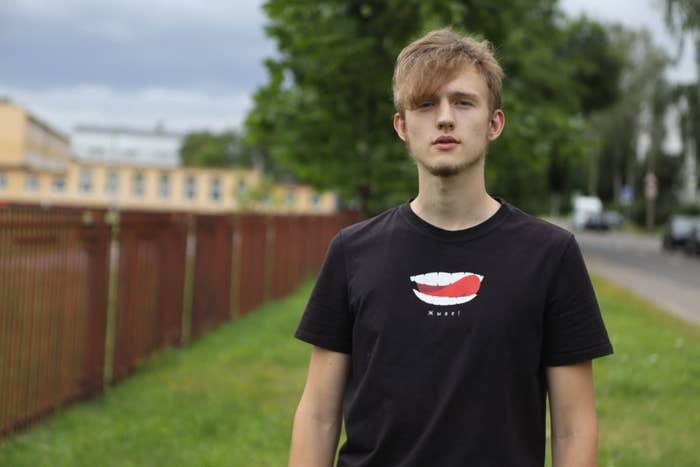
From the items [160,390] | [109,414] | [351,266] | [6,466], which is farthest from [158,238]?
[351,266]

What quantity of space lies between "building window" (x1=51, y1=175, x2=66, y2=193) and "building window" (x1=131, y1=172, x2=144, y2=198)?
5.18m

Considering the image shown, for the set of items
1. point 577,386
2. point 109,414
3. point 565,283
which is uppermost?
point 565,283

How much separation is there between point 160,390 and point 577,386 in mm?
5503

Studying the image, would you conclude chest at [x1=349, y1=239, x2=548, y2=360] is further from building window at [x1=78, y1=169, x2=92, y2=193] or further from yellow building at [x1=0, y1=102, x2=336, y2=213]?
building window at [x1=78, y1=169, x2=92, y2=193]

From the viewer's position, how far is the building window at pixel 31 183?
7175cm

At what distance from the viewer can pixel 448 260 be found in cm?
214

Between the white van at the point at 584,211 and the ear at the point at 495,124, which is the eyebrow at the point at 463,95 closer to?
the ear at the point at 495,124

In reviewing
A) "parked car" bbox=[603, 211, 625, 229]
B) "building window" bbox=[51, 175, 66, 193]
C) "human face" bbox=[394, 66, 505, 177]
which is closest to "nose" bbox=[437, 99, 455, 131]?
"human face" bbox=[394, 66, 505, 177]

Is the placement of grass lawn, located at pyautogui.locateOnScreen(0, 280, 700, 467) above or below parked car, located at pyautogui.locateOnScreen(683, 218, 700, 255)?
below

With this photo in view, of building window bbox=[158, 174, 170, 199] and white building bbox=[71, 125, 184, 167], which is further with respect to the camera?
white building bbox=[71, 125, 184, 167]

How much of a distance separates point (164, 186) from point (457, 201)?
75.8 metres

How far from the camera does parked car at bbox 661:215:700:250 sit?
35625 millimetres

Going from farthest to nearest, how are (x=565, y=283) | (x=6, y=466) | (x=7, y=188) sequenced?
(x=7, y=188) < (x=6, y=466) < (x=565, y=283)

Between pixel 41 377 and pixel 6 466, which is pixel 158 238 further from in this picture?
pixel 6 466
